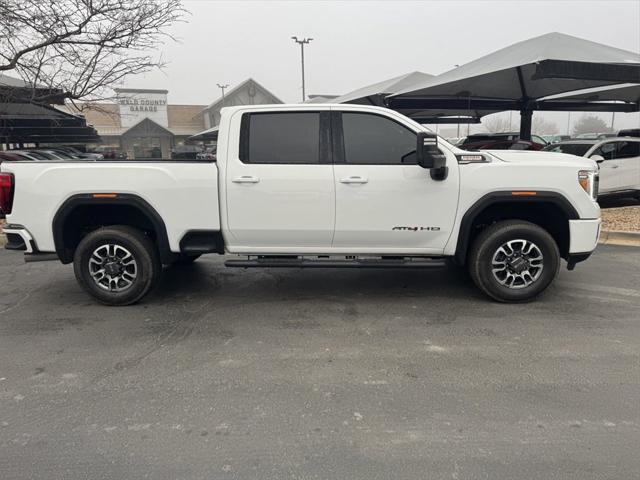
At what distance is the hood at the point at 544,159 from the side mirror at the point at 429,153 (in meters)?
0.85

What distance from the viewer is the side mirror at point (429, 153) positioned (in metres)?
4.34

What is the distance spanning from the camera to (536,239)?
4746 mm

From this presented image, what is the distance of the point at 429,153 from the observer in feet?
14.4

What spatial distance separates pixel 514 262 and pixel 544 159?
1106 millimetres

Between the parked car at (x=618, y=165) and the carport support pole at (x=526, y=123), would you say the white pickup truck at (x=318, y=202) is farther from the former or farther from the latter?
the carport support pole at (x=526, y=123)

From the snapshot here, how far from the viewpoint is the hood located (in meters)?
4.70

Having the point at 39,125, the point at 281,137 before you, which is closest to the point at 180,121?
the point at 39,125

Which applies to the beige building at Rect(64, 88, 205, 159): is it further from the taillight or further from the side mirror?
the side mirror

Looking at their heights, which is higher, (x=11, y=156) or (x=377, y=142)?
(x=11, y=156)

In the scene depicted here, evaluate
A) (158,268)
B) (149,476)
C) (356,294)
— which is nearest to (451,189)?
(356,294)

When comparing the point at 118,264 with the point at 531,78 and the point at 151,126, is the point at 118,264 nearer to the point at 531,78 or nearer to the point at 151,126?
the point at 531,78

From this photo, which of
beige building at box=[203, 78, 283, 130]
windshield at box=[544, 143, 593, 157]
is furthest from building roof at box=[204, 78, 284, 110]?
windshield at box=[544, 143, 593, 157]

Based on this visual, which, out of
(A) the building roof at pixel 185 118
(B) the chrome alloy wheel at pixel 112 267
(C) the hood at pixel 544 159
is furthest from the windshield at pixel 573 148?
(A) the building roof at pixel 185 118

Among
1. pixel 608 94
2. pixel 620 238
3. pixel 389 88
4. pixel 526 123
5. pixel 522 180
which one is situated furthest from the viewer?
pixel 389 88
